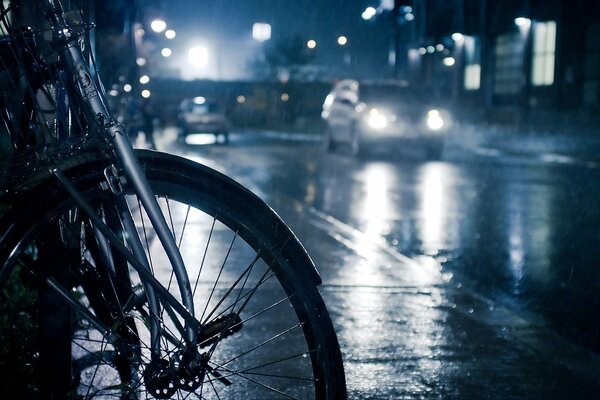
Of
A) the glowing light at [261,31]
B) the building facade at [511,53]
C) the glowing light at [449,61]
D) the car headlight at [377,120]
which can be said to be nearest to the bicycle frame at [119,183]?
the car headlight at [377,120]

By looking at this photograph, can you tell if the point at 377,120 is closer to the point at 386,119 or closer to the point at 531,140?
the point at 386,119

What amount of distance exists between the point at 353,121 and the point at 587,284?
15.2 metres

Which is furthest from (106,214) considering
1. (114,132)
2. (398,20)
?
(398,20)

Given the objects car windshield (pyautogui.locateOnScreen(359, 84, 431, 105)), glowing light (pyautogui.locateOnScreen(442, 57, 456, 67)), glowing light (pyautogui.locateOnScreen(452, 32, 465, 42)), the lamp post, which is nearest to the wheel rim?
car windshield (pyautogui.locateOnScreen(359, 84, 431, 105))

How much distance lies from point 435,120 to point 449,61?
18.8 m

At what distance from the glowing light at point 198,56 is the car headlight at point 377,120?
7571 cm

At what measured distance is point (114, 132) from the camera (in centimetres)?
258

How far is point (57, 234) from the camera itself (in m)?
2.77

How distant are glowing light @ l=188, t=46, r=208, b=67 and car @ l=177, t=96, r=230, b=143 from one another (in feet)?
205

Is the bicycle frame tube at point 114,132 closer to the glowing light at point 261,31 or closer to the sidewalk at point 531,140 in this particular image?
the sidewalk at point 531,140

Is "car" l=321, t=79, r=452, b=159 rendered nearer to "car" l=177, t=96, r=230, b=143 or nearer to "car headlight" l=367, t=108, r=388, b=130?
"car headlight" l=367, t=108, r=388, b=130

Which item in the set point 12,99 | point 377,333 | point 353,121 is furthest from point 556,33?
point 12,99

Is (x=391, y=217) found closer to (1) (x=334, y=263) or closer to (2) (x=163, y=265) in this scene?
(1) (x=334, y=263)

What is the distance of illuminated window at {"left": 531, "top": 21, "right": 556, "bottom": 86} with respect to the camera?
2988cm
